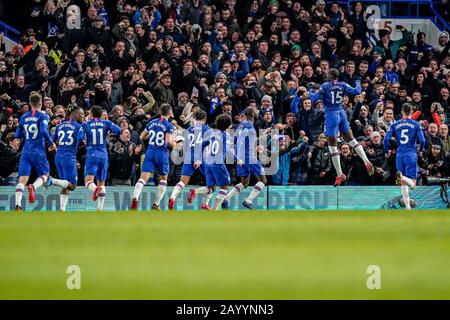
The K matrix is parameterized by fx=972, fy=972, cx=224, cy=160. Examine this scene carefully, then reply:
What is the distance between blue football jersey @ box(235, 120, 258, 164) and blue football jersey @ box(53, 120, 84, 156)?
319 cm

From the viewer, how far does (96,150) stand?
1953cm

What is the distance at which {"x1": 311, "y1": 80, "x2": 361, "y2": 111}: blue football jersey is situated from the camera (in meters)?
20.2

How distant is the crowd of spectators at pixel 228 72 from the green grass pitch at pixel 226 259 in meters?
8.09

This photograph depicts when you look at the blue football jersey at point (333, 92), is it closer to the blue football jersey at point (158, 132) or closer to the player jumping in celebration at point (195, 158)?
the player jumping in celebration at point (195, 158)

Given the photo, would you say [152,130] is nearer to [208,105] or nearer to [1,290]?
[208,105]

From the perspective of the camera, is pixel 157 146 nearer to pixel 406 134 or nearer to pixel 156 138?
pixel 156 138

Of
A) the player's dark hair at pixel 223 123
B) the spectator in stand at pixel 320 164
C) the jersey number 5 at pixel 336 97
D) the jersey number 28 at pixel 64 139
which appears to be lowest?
the spectator in stand at pixel 320 164

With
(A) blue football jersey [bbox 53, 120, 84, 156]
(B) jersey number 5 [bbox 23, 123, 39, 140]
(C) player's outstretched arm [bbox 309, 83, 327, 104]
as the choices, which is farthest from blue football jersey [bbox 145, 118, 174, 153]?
(C) player's outstretched arm [bbox 309, 83, 327, 104]

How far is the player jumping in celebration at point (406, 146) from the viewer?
1970cm

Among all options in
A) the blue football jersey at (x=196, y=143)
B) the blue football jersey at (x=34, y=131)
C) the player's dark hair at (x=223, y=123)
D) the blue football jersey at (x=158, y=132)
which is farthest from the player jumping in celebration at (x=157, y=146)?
the blue football jersey at (x=34, y=131)

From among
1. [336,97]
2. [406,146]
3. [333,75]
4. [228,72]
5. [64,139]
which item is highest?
[228,72]

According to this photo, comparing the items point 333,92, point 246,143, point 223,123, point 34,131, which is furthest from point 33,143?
point 333,92

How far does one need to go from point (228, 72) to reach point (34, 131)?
6531 mm

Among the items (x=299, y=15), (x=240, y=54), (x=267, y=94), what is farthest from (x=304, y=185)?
(x=299, y=15)
